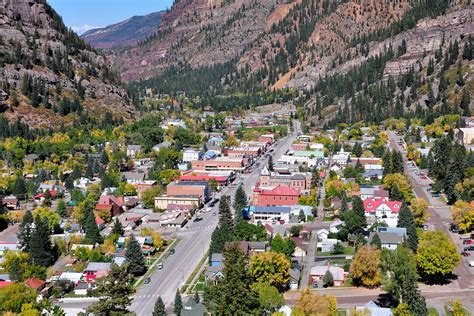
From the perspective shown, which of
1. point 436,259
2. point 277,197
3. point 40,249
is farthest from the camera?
point 277,197

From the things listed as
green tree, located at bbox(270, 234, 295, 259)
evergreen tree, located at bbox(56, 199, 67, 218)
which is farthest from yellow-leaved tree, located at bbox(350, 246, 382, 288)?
evergreen tree, located at bbox(56, 199, 67, 218)

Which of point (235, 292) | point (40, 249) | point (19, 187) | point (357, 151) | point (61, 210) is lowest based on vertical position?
point (357, 151)

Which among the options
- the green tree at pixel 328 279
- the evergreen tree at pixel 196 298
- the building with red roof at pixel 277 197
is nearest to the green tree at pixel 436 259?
the green tree at pixel 328 279

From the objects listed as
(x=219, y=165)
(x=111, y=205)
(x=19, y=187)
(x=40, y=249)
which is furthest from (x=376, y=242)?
(x=219, y=165)

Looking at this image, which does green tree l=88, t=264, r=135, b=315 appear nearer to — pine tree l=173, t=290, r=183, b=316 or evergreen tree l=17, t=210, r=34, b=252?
pine tree l=173, t=290, r=183, b=316

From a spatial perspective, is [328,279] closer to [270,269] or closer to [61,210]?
[270,269]

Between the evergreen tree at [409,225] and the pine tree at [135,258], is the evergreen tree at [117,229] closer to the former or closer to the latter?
the pine tree at [135,258]
